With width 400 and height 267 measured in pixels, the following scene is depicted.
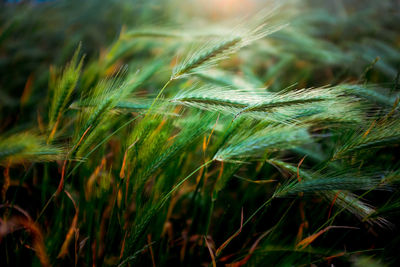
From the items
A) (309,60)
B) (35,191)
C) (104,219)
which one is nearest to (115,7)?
(309,60)

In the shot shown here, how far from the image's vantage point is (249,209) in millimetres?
1043

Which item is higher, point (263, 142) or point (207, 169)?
point (263, 142)

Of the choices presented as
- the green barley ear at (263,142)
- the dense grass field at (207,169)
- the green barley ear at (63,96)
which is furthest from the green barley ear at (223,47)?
the green barley ear at (63,96)

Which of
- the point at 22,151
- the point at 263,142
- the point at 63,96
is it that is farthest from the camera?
the point at 63,96

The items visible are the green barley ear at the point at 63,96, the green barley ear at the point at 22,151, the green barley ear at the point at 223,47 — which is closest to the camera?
the green barley ear at the point at 22,151

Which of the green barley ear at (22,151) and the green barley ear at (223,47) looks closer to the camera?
the green barley ear at (22,151)

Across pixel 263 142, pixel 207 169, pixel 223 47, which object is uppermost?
pixel 223 47

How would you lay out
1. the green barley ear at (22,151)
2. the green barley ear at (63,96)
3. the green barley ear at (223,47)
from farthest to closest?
the green barley ear at (63,96), the green barley ear at (223,47), the green barley ear at (22,151)

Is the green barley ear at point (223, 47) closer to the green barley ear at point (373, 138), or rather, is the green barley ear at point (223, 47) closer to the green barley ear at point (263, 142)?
the green barley ear at point (263, 142)

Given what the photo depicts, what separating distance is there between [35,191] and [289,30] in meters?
1.97

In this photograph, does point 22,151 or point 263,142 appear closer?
→ point 22,151

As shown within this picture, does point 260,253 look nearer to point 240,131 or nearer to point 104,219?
point 240,131

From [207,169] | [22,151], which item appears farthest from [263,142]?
[22,151]

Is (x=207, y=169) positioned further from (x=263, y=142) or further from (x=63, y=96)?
(x=63, y=96)
